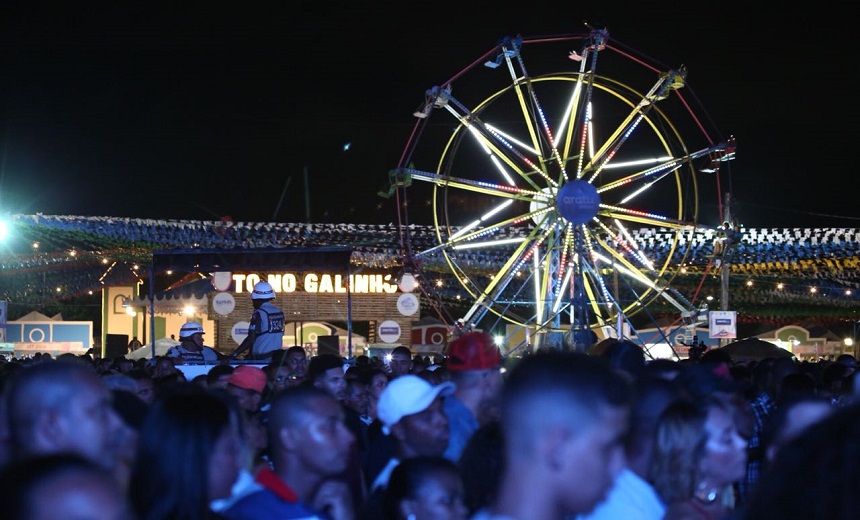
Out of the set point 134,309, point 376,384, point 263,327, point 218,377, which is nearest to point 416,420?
point 376,384

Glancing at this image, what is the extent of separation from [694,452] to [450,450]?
5.14 ft

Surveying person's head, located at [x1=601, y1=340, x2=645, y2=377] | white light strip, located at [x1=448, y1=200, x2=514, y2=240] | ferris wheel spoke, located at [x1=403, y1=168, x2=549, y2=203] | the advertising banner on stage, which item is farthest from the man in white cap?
the advertising banner on stage

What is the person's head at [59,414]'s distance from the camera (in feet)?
12.7

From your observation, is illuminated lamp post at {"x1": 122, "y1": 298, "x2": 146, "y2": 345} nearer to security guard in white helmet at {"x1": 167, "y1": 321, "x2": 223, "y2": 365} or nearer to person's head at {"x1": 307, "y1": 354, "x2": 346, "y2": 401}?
security guard in white helmet at {"x1": 167, "y1": 321, "x2": 223, "y2": 365}

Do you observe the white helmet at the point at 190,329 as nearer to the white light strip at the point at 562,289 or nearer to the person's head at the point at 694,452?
the white light strip at the point at 562,289

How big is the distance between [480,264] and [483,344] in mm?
23559

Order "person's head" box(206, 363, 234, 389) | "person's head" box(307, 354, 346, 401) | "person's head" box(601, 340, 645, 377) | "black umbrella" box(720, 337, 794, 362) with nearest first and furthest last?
"person's head" box(601, 340, 645, 377), "person's head" box(307, 354, 346, 401), "person's head" box(206, 363, 234, 389), "black umbrella" box(720, 337, 794, 362)

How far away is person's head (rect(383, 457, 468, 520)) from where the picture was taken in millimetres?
4129

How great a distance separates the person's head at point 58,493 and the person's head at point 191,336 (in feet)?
34.7

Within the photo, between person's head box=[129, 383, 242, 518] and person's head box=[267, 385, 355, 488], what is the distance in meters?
0.46

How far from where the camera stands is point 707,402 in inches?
181

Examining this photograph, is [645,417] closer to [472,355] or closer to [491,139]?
[472,355]

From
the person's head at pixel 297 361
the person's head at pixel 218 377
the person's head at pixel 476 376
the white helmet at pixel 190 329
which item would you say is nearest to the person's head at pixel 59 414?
the person's head at pixel 476 376

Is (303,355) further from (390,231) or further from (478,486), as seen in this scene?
(390,231)
